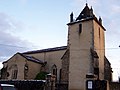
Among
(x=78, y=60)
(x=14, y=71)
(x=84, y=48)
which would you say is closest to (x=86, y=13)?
(x=84, y=48)

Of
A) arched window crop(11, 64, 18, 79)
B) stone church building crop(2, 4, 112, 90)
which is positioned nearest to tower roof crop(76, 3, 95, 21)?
stone church building crop(2, 4, 112, 90)

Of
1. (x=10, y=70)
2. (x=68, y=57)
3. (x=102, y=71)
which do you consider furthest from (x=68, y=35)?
(x=10, y=70)

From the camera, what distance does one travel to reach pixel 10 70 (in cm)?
4116

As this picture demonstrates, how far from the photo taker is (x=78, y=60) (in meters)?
35.4


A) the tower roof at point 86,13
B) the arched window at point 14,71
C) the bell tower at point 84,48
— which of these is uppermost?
the tower roof at point 86,13

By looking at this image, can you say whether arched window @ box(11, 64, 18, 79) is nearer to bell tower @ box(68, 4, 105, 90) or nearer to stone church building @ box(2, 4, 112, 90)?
stone church building @ box(2, 4, 112, 90)

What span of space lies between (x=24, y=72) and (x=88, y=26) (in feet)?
44.4

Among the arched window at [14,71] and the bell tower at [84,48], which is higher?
the bell tower at [84,48]

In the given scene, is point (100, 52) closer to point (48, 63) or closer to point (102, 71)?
point (102, 71)

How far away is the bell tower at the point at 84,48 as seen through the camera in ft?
111

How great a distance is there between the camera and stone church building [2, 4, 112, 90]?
34.2 metres

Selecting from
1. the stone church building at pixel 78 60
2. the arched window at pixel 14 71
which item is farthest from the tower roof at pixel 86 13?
the arched window at pixel 14 71

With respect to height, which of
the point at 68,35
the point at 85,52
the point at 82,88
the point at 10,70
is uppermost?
the point at 68,35

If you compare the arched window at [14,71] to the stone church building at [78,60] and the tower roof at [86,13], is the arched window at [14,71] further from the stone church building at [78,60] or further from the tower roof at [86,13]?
the tower roof at [86,13]
